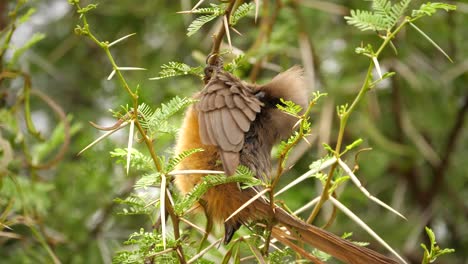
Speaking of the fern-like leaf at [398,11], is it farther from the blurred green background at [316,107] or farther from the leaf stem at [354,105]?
the blurred green background at [316,107]

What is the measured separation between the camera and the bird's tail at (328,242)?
1.87m

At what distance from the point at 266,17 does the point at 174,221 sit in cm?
166

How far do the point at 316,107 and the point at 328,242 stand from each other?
191 centimetres

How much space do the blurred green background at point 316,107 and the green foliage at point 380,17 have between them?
164 cm

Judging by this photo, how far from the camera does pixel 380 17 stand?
1.77m

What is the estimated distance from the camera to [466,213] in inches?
171

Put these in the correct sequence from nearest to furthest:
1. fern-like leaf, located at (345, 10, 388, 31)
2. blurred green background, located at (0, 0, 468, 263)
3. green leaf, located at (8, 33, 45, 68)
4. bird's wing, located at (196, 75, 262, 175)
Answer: fern-like leaf, located at (345, 10, 388, 31) < bird's wing, located at (196, 75, 262, 175) < green leaf, located at (8, 33, 45, 68) < blurred green background, located at (0, 0, 468, 263)

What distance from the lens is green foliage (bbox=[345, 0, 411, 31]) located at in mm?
1755

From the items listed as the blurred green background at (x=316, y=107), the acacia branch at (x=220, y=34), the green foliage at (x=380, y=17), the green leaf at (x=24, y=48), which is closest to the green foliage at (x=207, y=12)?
the acacia branch at (x=220, y=34)

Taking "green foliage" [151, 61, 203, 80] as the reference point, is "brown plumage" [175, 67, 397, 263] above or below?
below

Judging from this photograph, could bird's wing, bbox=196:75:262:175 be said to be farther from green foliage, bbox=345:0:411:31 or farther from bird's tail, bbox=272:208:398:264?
green foliage, bbox=345:0:411:31

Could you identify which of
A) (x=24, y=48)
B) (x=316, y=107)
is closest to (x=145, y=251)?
(x=24, y=48)

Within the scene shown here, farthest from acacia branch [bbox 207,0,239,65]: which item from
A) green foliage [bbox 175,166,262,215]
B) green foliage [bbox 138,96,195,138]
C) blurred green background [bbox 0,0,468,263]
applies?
blurred green background [bbox 0,0,468,263]

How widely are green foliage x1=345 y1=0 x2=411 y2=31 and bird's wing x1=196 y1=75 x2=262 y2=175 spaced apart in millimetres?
371
